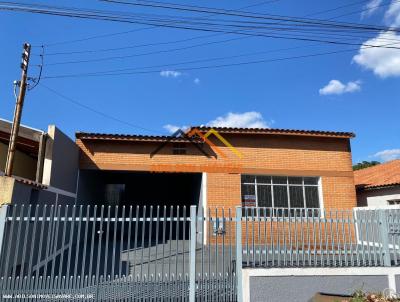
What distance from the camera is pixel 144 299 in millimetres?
5766

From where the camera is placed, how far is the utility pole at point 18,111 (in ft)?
29.2

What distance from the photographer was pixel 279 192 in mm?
13000

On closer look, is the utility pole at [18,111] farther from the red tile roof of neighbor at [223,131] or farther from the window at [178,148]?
the window at [178,148]

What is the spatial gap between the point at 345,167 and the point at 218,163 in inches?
209

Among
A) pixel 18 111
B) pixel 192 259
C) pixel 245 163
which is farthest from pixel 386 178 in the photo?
pixel 18 111

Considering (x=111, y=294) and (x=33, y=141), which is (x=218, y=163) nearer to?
(x=33, y=141)

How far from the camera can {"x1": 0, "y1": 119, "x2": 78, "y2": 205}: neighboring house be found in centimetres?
737

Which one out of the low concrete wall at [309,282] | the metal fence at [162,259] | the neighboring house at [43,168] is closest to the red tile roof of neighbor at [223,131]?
the neighboring house at [43,168]

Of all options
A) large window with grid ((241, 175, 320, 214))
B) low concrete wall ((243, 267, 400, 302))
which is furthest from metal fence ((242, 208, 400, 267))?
large window with grid ((241, 175, 320, 214))

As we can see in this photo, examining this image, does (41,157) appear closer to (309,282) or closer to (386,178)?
(309,282)

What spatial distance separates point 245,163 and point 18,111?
8057 mm

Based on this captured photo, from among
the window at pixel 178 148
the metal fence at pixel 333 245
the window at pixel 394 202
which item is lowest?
the metal fence at pixel 333 245

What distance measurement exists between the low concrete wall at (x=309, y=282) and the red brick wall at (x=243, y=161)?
6.45 meters

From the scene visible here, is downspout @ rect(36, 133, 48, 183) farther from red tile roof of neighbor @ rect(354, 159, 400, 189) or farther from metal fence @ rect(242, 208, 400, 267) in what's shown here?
red tile roof of neighbor @ rect(354, 159, 400, 189)
